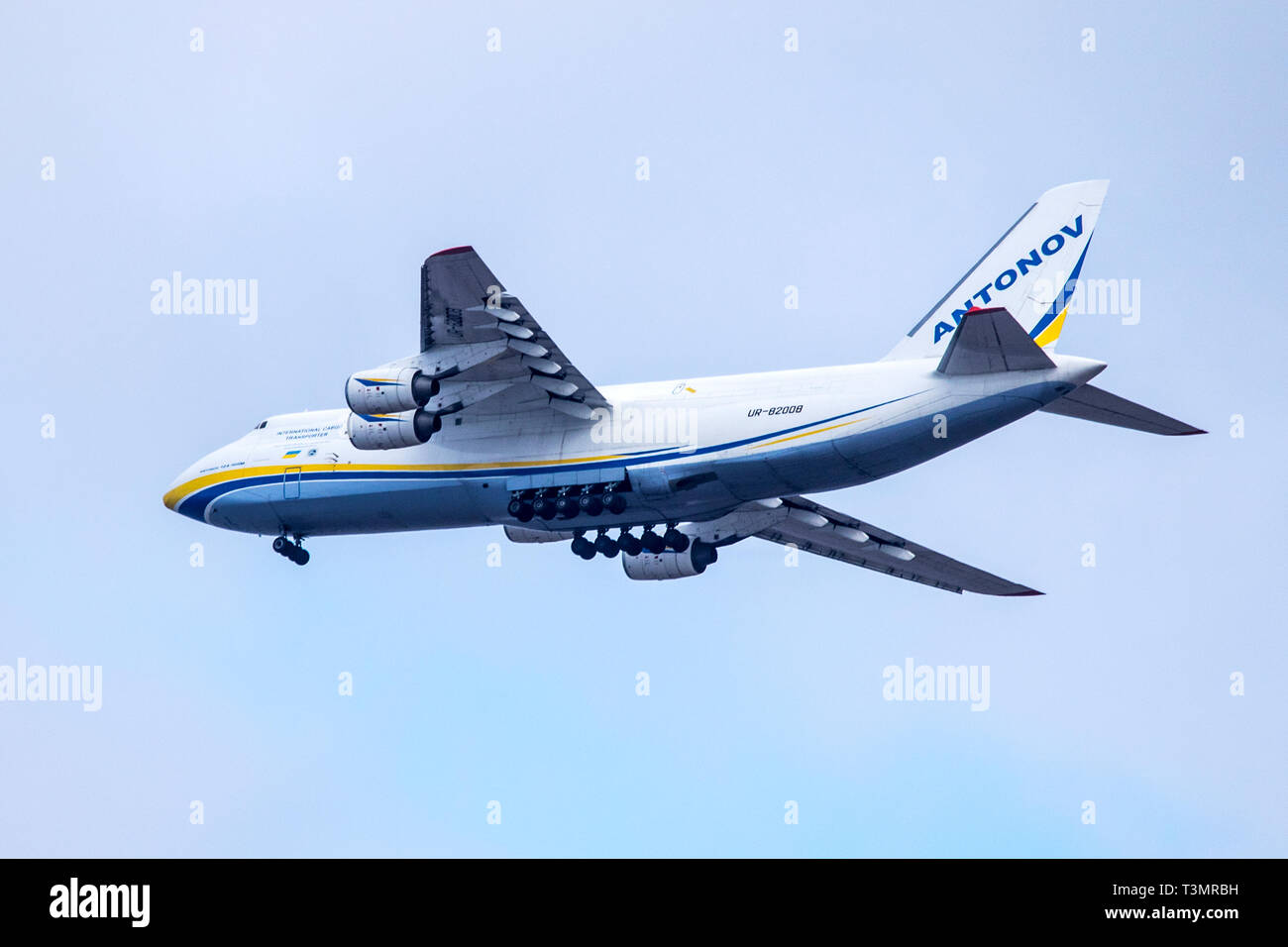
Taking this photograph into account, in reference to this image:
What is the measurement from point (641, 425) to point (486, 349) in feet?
8.50

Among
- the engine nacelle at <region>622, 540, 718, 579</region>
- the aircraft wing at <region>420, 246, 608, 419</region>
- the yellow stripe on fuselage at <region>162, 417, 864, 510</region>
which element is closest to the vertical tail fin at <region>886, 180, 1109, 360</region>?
the yellow stripe on fuselage at <region>162, 417, 864, 510</region>

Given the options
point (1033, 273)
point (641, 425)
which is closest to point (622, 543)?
point (641, 425)

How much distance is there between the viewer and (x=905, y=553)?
33031mm

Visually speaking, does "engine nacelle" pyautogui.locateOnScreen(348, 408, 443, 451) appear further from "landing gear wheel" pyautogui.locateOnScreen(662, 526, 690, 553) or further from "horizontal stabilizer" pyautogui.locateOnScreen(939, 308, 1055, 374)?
"horizontal stabilizer" pyautogui.locateOnScreen(939, 308, 1055, 374)

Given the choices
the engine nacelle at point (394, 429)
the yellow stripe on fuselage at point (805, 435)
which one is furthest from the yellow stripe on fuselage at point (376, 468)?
the engine nacelle at point (394, 429)

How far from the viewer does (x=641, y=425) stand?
93.5 ft

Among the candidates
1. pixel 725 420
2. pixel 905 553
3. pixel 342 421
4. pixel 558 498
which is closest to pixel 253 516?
pixel 342 421

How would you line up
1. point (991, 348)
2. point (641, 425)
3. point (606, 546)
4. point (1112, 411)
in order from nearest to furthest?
point (991, 348) → point (1112, 411) → point (641, 425) → point (606, 546)

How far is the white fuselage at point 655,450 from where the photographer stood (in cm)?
2673

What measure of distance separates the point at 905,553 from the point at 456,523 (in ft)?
25.5

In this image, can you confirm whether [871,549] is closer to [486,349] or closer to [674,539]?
[674,539]

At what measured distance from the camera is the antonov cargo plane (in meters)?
26.5

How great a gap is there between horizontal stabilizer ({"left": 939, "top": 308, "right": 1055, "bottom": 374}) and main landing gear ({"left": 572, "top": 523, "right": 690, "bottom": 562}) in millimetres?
5624
